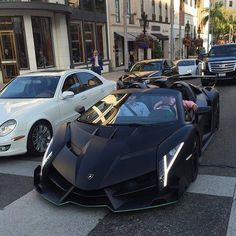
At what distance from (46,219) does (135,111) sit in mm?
1956

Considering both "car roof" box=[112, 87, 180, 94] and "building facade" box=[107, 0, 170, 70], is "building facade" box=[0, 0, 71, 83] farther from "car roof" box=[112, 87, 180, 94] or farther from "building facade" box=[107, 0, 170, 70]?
"car roof" box=[112, 87, 180, 94]

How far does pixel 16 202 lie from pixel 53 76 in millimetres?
3746

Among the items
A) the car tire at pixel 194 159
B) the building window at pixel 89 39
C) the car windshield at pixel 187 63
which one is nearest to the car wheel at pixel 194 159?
the car tire at pixel 194 159

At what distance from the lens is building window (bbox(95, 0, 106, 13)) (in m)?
27.8

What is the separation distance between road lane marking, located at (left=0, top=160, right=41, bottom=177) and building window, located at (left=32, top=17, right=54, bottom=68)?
16.3 m

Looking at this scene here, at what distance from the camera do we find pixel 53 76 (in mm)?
7836

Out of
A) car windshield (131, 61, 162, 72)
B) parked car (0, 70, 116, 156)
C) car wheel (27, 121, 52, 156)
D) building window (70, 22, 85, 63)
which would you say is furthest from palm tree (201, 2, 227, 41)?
car wheel (27, 121, 52, 156)

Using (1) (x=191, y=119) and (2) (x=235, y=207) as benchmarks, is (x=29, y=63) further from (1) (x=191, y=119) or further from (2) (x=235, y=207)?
(2) (x=235, y=207)

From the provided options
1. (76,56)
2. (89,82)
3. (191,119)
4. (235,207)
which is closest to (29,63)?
(76,56)

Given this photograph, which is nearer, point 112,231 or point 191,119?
point 112,231

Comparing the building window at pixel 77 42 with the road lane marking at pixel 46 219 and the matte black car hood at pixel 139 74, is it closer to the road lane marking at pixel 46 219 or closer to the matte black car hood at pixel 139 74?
the matte black car hood at pixel 139 74

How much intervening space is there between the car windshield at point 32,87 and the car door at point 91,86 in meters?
0.86

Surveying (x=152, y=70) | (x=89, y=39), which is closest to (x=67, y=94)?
(x=152, y=70)

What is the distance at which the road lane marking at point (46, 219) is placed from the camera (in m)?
3.81
